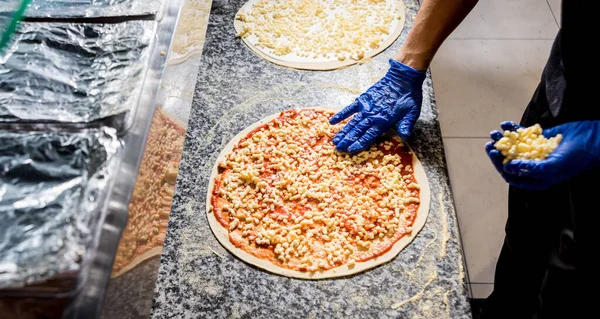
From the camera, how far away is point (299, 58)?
1.82m

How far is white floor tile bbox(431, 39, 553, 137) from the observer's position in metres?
2.60

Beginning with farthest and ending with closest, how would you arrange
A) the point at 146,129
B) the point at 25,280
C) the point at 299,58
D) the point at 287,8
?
the point at 287,8 < the point at 299,58 < the point at 146,129 < the point at 25,280

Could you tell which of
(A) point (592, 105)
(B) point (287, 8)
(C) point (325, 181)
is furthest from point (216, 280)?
(B) point (287, 8)

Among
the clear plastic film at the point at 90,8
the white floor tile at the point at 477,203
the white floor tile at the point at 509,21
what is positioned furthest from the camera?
the white floor tile at the point at 509,21

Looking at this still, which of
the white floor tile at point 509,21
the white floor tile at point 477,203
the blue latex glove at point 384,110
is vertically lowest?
the white floor tile at point 477,203

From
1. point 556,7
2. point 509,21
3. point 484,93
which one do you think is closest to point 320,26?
point 484,93

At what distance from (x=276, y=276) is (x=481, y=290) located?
1165 millimetres

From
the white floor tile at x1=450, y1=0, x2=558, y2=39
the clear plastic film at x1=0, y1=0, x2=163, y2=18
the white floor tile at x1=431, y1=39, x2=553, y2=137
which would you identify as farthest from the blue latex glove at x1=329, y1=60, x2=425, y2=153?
the white floor tile at x1=450, y1=0, x2=558, y2=39

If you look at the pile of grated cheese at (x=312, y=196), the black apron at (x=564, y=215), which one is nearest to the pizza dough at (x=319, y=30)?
the pile of grated cheese at (x=312, y=196)

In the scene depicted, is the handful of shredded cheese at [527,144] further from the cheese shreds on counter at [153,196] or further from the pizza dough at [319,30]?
the cheese shreds on counter at [153,196]

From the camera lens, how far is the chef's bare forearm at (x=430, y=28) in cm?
152

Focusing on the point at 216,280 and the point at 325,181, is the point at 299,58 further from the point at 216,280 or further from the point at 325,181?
the point at 216,280

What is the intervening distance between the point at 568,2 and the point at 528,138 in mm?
347

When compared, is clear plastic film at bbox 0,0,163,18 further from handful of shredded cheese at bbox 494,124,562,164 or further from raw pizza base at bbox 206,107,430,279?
handful of shredded cheese at bbox 494,124,562,164
